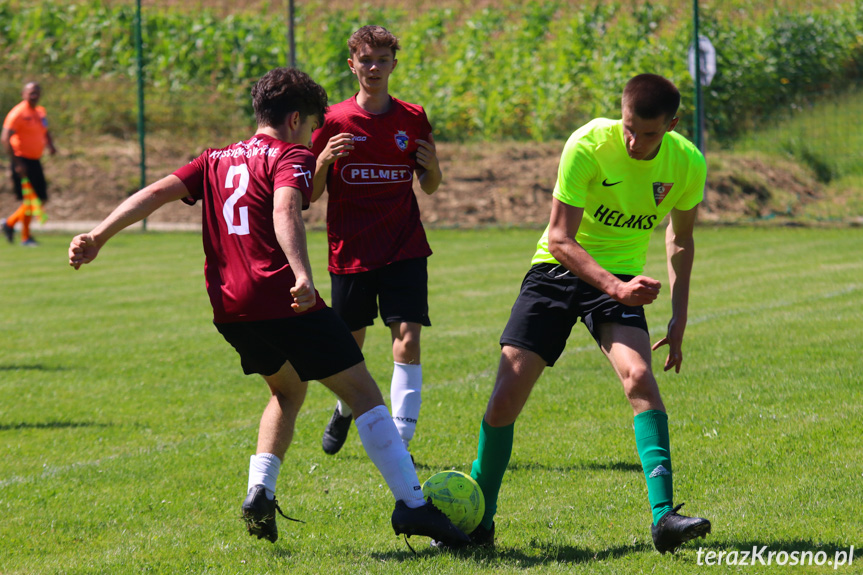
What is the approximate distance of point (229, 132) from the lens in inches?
849

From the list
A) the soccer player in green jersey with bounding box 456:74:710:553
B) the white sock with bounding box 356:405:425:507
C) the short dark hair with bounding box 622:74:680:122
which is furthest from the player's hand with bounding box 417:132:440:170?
the white sock with bounding box 356:405:425:507

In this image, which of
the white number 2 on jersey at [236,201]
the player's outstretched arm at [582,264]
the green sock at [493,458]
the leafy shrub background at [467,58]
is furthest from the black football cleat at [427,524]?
the leafy shrub background at [467,58]

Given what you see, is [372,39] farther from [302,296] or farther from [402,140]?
[302,296]

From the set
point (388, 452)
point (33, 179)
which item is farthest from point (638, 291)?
point (33, 179)

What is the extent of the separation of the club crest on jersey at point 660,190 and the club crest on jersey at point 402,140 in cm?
187

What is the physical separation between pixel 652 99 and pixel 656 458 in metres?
1.41

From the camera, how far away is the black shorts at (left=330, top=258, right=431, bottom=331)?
546 cm

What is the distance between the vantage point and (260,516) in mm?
4066

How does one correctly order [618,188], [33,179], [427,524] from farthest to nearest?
1. [33,179]
2. [618,188]
3. [427,524]

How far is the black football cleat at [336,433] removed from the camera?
563cm

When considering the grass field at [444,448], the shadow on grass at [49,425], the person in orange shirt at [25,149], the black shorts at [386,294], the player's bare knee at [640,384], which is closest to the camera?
the player's bare knee at [640,384]

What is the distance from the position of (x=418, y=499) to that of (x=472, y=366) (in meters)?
3.81

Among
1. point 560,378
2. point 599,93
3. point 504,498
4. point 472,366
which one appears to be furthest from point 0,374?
point 599,93

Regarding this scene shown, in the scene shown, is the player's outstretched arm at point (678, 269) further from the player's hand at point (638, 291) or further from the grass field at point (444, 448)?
the grass field at point (444, 448)
